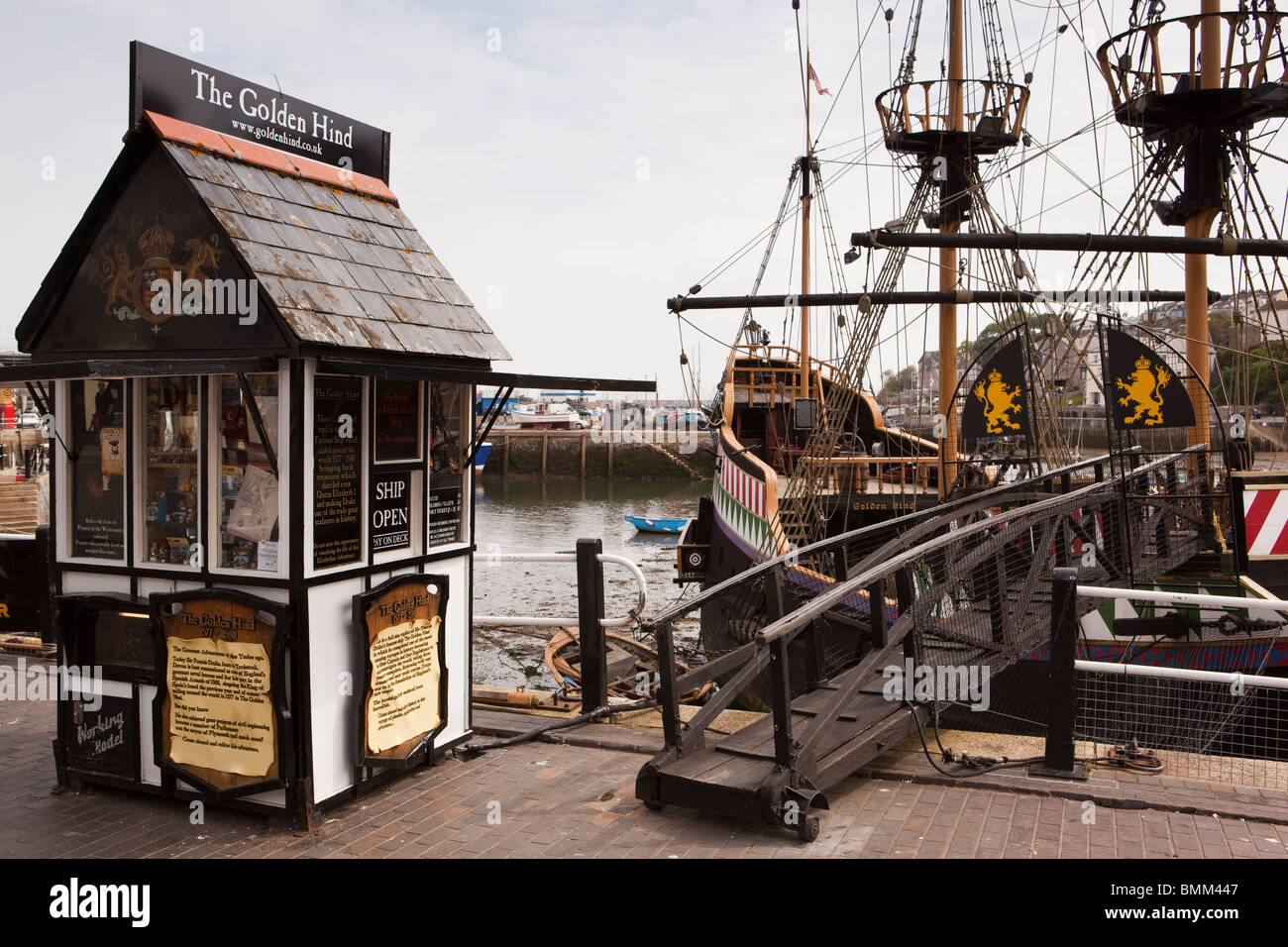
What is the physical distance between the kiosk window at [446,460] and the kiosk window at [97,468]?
5.63ft

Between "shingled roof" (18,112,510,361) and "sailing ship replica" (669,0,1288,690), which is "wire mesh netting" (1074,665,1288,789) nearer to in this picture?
"sailing ship replica" (669,0,1288,690)

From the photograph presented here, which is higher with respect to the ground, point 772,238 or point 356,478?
point 772,238

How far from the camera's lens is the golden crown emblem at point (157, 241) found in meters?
5.52

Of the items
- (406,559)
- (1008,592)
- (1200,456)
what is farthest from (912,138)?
(406,559)

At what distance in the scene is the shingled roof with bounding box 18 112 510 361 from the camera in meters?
5.40

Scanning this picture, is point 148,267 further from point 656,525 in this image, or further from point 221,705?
point 656,525

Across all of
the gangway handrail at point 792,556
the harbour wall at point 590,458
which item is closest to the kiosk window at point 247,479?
the gangway handrail at point 792,556

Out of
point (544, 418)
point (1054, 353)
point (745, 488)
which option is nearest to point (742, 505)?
point (745, 488)

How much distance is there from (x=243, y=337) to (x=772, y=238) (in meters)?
18.7

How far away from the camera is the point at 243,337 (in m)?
5.31

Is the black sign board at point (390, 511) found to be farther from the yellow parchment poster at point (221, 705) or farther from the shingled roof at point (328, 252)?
the yellow parchment poster at point (221, 705)

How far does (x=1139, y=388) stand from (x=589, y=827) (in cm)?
640
